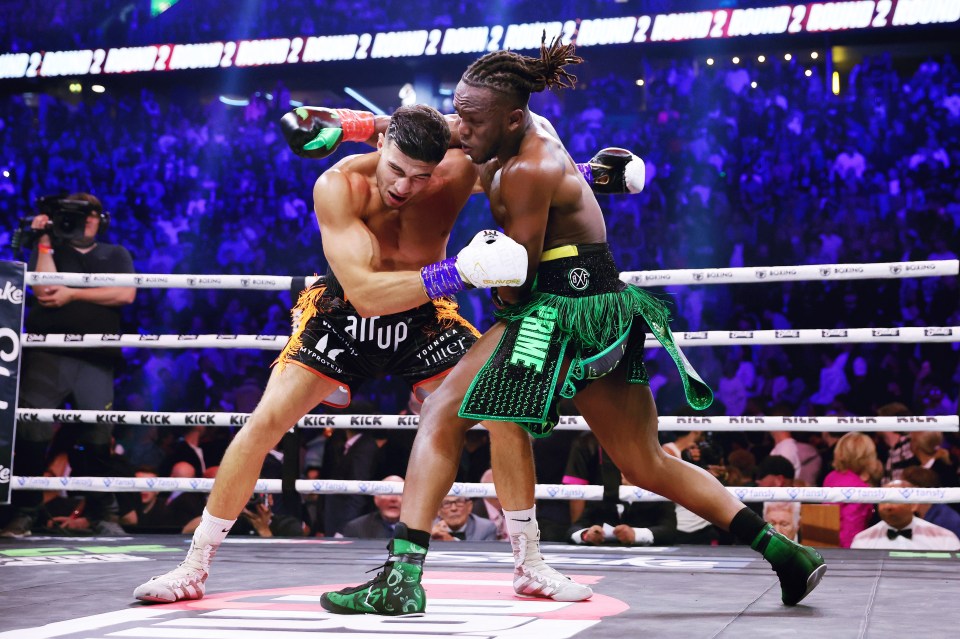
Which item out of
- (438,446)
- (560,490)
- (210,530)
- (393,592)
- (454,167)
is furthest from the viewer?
(560,490)

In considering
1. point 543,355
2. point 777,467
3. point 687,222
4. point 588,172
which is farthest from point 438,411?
point 687,222

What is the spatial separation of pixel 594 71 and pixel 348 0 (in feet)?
5.62

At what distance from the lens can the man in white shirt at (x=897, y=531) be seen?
3221 mm

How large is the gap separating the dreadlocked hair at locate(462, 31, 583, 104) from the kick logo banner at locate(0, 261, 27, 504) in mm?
1695

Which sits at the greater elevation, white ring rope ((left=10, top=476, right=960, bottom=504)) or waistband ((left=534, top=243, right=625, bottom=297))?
waistband ((left=534, top=243, right=625, bottom=297))

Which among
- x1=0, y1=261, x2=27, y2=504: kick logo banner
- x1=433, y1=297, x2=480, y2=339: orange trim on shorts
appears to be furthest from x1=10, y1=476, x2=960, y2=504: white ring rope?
x1=433, y1=297, x2=480, y2=339: orange trim on shorts

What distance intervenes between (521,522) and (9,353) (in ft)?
→ 5.54

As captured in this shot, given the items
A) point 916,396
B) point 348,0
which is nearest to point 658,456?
point 916,396

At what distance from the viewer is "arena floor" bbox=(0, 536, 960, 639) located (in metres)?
1.47

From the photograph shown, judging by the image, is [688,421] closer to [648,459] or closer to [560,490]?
[560,490]

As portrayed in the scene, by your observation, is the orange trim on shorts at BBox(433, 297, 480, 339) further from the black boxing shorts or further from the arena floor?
the arena floor

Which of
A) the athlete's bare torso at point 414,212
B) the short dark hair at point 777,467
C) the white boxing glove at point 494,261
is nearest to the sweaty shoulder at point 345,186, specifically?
the athlete's bare torso at point 414,212

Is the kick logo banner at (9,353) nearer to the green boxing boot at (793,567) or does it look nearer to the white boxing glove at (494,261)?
the white boxing glove at (494,261)

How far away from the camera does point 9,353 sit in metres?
2.83
